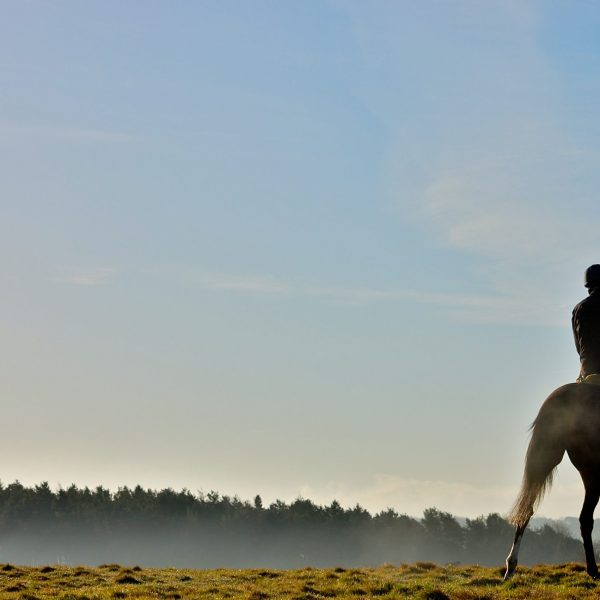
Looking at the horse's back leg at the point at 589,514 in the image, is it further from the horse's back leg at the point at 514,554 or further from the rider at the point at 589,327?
the rider at the point at 589,327

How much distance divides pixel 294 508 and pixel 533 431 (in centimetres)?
11300

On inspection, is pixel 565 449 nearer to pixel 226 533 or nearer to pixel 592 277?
pixel 592 277

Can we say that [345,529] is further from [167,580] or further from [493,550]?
[167,580]

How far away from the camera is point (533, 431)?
17.3 metres

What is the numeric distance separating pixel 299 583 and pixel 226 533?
114 meters

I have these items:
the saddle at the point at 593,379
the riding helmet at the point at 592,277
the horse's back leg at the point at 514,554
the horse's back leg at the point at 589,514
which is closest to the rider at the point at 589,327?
the riding helmet at the point at 592,277

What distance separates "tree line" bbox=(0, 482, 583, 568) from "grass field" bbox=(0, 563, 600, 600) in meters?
101

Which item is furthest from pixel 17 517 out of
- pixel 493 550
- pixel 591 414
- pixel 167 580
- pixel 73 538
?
pixel 591 414

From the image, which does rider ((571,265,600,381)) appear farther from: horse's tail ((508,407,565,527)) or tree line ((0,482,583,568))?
tree line ((0,482,583,568))

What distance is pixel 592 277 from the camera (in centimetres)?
1797

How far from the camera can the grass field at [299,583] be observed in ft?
51.2

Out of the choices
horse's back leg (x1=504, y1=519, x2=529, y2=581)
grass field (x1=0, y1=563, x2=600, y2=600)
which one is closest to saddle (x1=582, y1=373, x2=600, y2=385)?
horse's back leg (x1=504, y1=519, x2=529, y2=581)

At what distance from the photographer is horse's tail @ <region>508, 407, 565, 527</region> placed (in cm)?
1705

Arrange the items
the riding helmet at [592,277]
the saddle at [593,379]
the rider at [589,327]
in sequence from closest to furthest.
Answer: the saddle at [593,379], the rider at [589,327], the riding helmet at [592,277]
